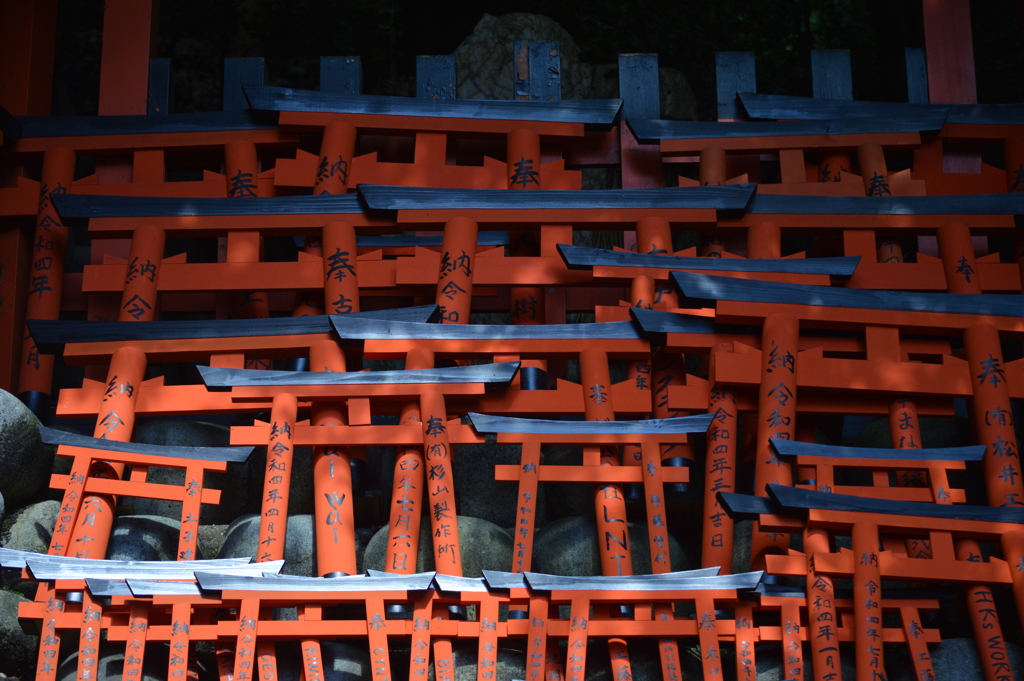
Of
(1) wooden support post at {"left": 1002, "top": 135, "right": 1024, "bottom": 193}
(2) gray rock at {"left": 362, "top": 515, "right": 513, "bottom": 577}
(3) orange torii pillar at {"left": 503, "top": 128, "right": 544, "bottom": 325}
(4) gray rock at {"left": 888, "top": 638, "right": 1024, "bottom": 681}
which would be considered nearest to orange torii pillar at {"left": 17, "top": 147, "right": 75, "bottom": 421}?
(2) gray rock at {"left": 362, "top": 515, "right": 513, "bottom": 577}

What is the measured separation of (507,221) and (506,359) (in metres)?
0.75

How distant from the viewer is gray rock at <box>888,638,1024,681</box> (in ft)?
12.3

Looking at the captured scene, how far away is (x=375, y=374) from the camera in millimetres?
4195

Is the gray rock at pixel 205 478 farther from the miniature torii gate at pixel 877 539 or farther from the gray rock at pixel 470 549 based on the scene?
the miniature torii gate at pixel 877 539

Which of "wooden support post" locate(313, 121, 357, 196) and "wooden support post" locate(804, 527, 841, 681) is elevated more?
"wooden support post" locate(313, 121, 357, 196)

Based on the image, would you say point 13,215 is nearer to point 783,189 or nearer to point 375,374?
point 375,374

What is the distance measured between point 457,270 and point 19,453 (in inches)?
84.0

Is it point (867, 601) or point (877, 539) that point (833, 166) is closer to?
point (877, 539)

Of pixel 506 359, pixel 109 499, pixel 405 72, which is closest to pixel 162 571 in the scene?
pixel 109 499

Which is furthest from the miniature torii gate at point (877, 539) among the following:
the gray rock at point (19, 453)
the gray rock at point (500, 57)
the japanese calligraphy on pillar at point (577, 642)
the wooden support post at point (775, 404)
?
the gray rock at point (500, 57)

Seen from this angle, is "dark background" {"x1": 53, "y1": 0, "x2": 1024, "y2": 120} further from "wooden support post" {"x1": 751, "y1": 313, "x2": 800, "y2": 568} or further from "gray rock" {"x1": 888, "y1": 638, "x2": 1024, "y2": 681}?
"gray rock" {"x1": 888, "y1": 638, "x2": 1024, "y2": 681}

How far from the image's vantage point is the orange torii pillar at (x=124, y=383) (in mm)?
4043

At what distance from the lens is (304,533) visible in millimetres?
4230

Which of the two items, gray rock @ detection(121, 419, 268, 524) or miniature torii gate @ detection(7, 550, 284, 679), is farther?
gray rock @ detection(121, 419, 268, 524)
